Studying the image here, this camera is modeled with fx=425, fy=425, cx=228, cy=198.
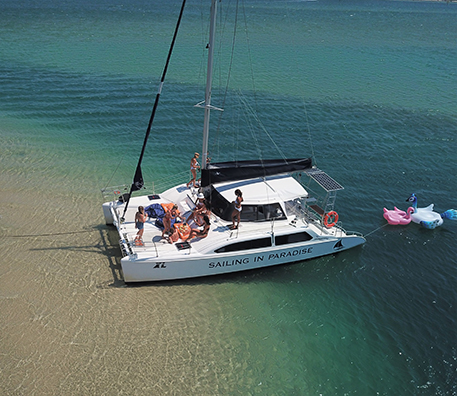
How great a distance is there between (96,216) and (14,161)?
7.44m

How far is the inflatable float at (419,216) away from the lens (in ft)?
62.5

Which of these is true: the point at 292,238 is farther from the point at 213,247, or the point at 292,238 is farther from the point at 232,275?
the point at 213,247

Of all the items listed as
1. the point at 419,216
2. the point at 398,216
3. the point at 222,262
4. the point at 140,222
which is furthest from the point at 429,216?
the point at 140,222

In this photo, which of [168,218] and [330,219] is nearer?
[168,218]

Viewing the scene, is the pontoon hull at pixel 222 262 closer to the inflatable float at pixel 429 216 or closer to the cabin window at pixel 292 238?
the cabin window at pixel 292 238

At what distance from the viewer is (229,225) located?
52.3ft

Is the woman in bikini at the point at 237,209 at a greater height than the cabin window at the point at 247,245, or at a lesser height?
greater

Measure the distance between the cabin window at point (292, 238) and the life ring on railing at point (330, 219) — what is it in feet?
3.80

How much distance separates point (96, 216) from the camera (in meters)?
18.5

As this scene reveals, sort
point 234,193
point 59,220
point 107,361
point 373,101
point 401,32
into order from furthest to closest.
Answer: point 401,32, point 373,101, point 59,220, point 234,193, point 107,361

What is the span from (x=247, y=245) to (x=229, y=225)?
1.06 metres

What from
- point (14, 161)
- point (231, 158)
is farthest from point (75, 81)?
point (231, 158)

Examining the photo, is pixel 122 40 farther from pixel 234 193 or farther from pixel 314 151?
pixel 234 193

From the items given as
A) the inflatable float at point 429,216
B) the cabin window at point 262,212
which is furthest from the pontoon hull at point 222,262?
the inflatable float at point 429,216
